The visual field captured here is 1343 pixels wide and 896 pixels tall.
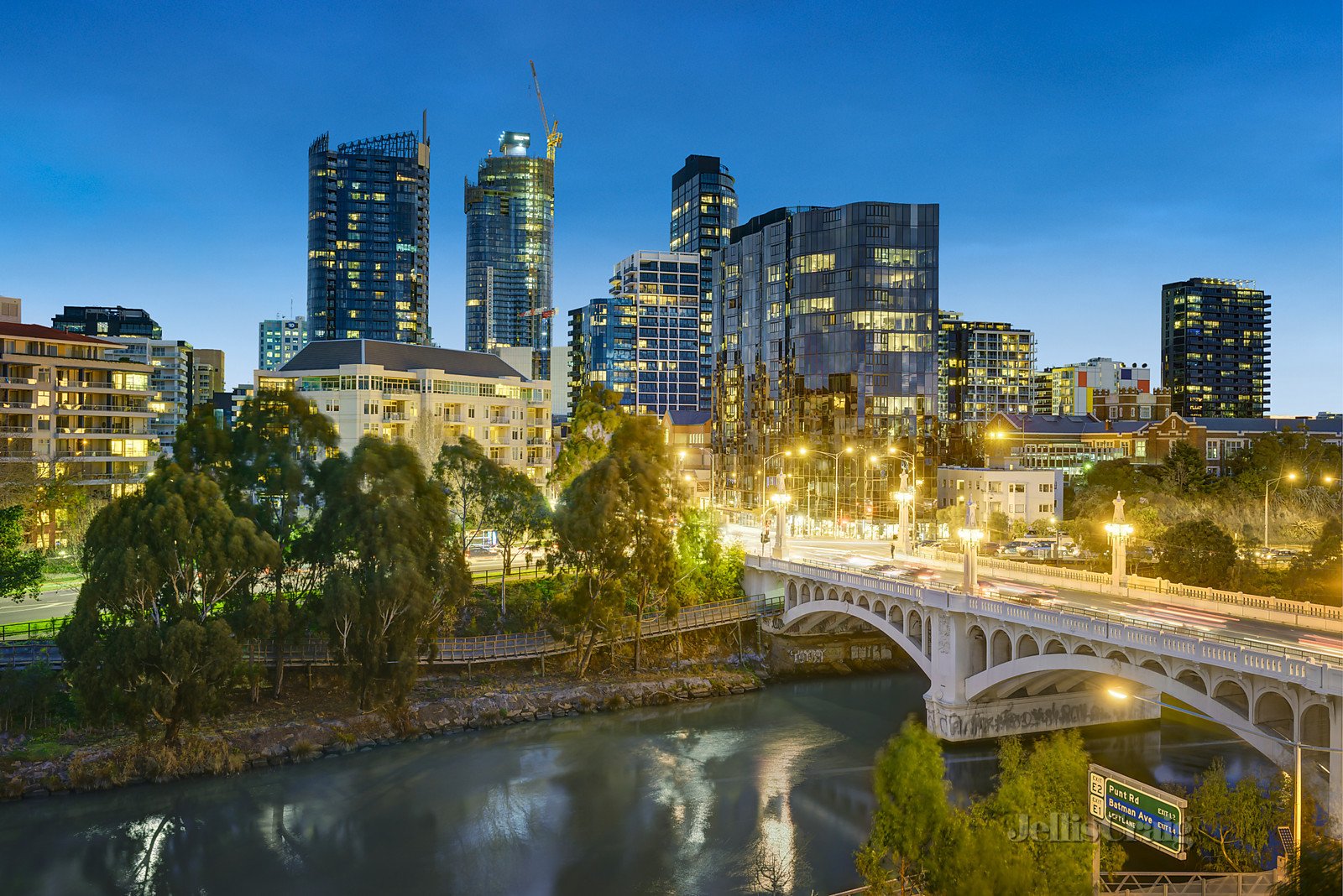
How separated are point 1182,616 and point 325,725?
38.2m

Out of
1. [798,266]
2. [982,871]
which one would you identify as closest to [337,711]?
[982,871]

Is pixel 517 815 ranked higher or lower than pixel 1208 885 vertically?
lower

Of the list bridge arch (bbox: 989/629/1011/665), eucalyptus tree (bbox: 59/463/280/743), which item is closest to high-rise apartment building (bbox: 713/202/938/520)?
bridge arch (bbox: 989/629/1011/665)

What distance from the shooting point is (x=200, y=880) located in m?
34.1

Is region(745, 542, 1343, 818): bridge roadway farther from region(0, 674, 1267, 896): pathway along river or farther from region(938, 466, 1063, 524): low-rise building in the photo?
region(938, 466, 1063, 524): low-rise building

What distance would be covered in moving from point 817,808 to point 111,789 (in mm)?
29020

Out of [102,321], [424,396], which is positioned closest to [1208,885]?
[424,396]

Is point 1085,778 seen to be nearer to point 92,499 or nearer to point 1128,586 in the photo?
point 1128,586

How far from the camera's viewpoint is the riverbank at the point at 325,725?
41.5 metres

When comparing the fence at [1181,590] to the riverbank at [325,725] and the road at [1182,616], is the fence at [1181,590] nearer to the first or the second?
the road at [1182,616]

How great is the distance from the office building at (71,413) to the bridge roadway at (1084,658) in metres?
58.6

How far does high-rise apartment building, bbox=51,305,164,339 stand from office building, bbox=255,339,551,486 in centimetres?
11182

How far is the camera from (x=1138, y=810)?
2480 centimetres

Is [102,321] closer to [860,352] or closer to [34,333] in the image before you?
[34,333]
